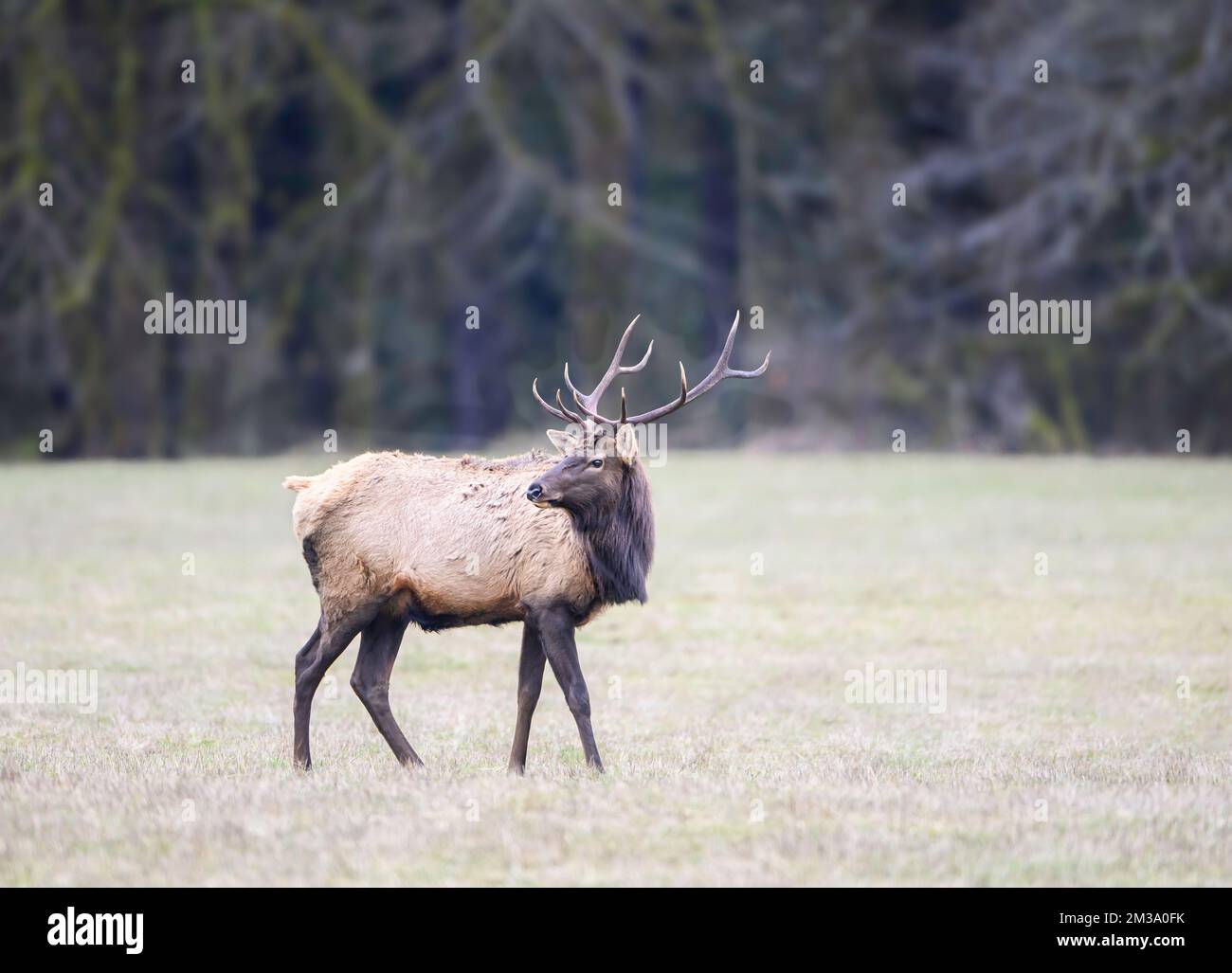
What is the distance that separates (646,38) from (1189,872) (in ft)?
87.2

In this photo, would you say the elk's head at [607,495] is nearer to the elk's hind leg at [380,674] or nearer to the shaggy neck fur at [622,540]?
the shaggy neck fur at [622,540]

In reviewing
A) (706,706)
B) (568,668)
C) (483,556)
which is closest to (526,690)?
(568,668)

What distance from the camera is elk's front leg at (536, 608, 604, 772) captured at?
357 inches

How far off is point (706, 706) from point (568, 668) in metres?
3.41

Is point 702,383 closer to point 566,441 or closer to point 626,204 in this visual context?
point 566,441

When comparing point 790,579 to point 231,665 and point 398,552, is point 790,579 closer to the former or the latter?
point 231,665

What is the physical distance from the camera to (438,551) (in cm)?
923

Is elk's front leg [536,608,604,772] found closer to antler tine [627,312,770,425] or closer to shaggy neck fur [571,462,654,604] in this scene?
shaggy neck fur [571,462,654,604]

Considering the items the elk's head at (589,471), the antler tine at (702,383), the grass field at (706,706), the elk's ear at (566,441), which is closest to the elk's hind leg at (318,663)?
the grass field at (706,706)

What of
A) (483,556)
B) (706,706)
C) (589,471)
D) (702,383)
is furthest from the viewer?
(706,706)

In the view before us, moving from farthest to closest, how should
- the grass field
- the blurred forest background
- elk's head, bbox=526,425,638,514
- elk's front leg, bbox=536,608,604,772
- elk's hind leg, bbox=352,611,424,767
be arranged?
1. the blurred forest background
2. elk's hind leg, bbox=352,611,424,767
3. elk's head, bbox=526,425,638,514
4. elk's front leg, bbox=536,608,604,772
5. the grass field

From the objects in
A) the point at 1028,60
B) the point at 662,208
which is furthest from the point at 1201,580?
the point at 662,208

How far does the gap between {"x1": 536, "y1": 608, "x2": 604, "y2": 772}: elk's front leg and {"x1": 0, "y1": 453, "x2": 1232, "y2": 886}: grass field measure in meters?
0.23

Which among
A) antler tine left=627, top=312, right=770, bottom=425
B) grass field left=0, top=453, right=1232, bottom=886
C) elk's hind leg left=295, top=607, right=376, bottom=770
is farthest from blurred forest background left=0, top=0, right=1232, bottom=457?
elk's hind leg left=295, top=607, right=376, bottom=770
